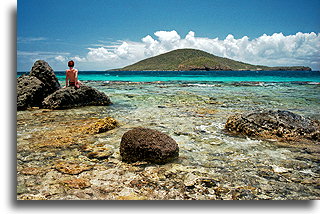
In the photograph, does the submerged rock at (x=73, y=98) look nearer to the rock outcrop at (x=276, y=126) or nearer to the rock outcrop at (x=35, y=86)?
the rock outcrop at (x=35, y=86)

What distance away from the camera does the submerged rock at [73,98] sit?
399 inches

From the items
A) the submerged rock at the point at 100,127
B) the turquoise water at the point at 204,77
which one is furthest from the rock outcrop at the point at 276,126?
the turquoise water at the point at 204,77

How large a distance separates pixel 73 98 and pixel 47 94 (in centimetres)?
187

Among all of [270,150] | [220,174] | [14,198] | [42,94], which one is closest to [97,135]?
[14,198]

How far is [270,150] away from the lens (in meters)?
4.94

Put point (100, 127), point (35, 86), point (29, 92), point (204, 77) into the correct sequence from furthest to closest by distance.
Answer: point (204, 77) < point (35, 86) < point (29, 92) < point (100, 127)

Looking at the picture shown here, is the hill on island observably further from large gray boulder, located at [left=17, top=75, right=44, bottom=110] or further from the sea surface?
the sea surface

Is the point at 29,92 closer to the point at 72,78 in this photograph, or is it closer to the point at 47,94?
the point at 47,94

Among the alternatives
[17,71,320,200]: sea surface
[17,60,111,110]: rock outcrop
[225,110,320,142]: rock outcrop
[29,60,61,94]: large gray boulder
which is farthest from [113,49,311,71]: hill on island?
[17,71,320,200]: sea surface

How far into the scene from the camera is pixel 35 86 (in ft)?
34.9

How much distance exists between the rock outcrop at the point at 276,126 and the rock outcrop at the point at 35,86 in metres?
8.96

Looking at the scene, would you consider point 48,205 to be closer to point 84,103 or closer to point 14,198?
point 14,198

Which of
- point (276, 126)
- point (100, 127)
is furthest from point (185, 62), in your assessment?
point (100, 127)

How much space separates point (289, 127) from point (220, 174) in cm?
324
